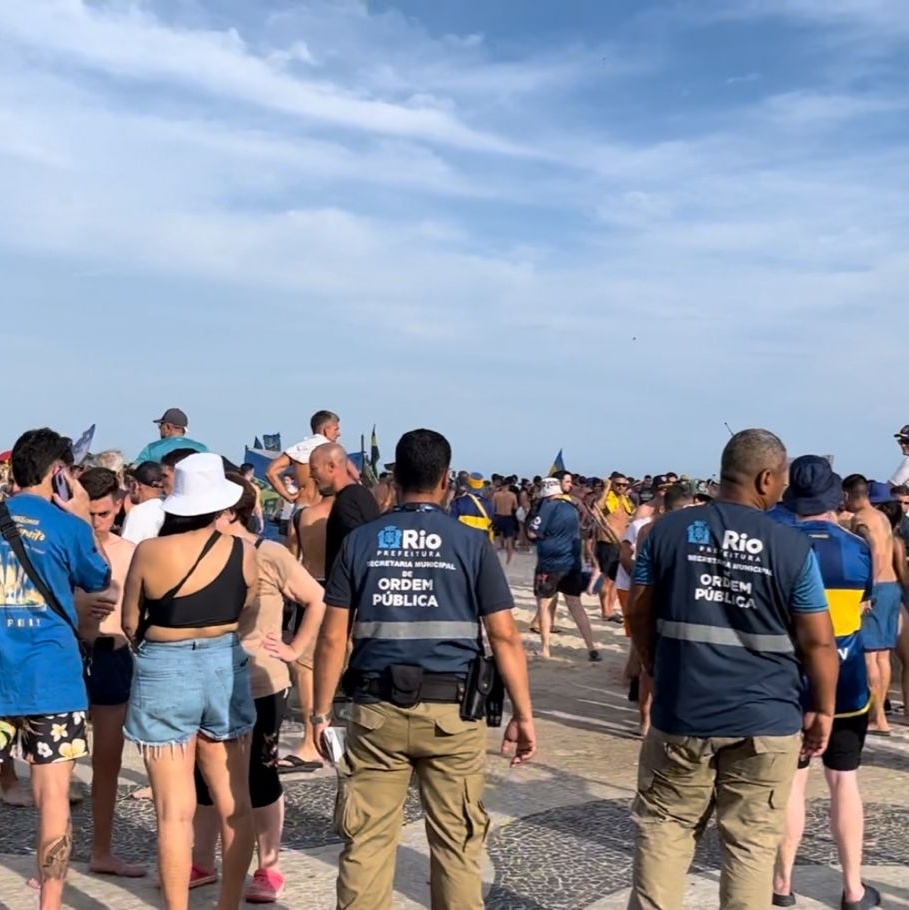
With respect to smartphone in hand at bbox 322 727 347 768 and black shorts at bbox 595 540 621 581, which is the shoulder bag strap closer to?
smartphone in hand at bbox 322 727 347 768

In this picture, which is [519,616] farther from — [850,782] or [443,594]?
[443,594]

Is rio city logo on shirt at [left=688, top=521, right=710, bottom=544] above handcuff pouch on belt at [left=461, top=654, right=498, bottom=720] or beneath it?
above

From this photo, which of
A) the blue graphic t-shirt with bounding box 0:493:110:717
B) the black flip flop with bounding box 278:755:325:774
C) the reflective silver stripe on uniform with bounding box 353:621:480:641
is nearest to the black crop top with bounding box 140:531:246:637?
the blue graphic t-shirt with bounding box 0:493:110:717

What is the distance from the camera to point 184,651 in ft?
13.6

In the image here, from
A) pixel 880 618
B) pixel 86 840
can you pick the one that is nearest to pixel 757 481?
pixel 86 840

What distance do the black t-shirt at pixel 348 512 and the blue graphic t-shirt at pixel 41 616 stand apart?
2202 mm

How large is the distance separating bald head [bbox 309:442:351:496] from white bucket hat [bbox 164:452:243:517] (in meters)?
2.32

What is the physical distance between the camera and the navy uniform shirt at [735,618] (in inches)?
146

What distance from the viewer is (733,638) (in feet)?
12.4

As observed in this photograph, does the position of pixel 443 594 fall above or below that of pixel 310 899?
above

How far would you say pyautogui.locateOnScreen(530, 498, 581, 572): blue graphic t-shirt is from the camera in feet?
36.2

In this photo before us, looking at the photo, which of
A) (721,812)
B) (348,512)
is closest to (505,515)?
(348,512)

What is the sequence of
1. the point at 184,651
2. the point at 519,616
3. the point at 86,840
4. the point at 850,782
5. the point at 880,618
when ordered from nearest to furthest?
the point at 184,651 < the point at 850,782 < the point at 86,840 < the point at 880,618 < the point at 519,616

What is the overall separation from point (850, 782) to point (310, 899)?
230cm
